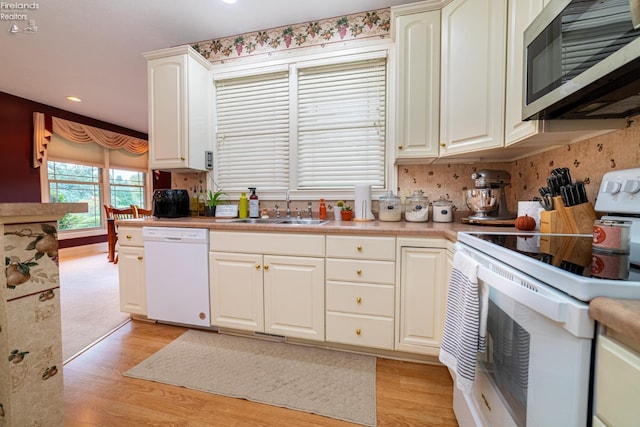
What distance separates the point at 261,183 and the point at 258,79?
39.3 inches

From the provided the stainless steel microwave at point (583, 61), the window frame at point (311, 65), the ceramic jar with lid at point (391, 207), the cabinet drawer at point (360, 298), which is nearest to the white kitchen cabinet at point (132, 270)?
the window frame at point (311, 65)

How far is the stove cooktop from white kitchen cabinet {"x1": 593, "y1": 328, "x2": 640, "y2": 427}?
0.28 ft

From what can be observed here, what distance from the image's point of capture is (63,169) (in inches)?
190

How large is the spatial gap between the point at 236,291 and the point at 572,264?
6.13 ft

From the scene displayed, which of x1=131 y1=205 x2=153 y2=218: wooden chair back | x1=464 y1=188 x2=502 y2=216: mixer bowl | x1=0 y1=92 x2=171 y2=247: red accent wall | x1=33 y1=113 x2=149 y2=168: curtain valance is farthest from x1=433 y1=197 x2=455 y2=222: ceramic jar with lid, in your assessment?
x1=33 y1=113 x2=149 y2=168: curtain valance

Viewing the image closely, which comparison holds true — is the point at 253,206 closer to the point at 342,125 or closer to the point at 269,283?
the point at 269,283

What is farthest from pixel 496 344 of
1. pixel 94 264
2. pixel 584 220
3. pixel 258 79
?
pixel 94 264

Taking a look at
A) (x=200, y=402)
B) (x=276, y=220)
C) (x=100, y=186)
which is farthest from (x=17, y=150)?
(x=200, y=402)

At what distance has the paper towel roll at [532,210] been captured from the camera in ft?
4.77

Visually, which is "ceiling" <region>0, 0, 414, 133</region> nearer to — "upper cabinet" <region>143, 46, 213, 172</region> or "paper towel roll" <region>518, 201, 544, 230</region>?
"upper cabinet" <region>143, 46, 213, 172</region>

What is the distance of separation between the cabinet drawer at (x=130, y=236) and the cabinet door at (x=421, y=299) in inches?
81.2

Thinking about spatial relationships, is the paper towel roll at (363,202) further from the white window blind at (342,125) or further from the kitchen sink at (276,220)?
the kitchen sink at (276,220)

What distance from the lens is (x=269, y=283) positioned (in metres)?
1.92

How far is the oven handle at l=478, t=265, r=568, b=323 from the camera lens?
0.56m
